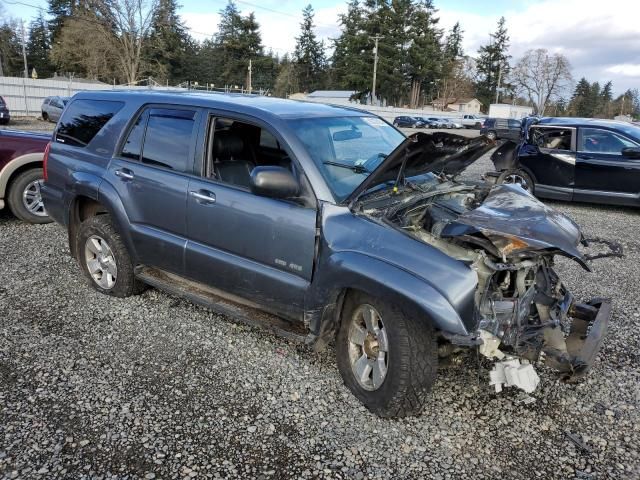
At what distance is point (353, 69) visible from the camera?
7112cm

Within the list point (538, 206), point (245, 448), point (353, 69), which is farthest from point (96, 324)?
point (353, 69)

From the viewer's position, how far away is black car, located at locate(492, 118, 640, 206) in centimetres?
900

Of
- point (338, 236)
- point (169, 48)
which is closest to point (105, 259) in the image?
point (338, 236)

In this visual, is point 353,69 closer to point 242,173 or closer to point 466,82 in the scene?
point 466,82

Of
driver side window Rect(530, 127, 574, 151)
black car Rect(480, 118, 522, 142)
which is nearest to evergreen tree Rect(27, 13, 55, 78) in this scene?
black car Rect(480, 118, 522, 142)

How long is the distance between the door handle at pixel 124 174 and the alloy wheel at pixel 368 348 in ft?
7.57

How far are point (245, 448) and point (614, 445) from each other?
6.83ft

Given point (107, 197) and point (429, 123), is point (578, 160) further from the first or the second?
point (429, 123)

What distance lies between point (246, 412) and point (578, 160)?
8.49 metres

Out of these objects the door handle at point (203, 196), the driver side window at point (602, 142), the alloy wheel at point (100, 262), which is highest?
the driver side window at point (602, 142)

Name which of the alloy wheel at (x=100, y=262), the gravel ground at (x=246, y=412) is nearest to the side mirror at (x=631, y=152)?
the gravel ground at (x=246, y=412)

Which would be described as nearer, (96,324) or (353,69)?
(96,324)

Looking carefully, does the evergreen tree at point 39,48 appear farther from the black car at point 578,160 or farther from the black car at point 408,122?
the black car at point 578,160

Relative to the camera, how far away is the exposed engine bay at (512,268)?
2881mm
